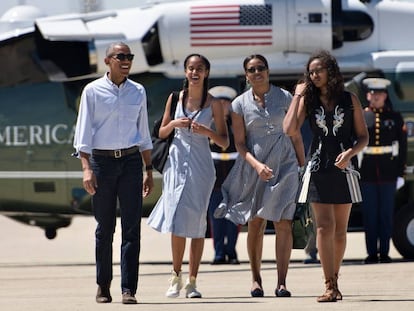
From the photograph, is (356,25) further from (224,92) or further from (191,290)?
(191,290)

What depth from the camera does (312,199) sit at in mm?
8945

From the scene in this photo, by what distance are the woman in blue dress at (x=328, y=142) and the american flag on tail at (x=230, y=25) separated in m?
4.78

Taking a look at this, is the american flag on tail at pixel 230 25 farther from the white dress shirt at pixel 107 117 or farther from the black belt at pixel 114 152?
the black belt at pixel 114 152

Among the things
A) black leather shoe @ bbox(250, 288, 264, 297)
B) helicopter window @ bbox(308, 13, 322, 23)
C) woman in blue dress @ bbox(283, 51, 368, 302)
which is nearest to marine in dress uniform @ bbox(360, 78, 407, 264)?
helicopter window @ bbox(308, 13, 322, 23)

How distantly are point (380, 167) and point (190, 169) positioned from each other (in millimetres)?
4110

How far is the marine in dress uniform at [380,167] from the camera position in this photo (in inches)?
523

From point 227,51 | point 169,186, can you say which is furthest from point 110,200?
point 227,51

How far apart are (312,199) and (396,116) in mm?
4607

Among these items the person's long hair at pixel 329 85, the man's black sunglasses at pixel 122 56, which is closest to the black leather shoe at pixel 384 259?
the person's long hair at pixel 329 85

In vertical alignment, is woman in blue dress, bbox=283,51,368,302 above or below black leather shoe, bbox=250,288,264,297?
above

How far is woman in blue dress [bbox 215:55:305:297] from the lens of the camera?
9562 millimetres

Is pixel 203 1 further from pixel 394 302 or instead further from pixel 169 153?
pixel 394 302

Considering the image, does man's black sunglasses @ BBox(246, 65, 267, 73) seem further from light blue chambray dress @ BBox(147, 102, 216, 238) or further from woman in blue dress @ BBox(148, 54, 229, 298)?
light blue chambray dress @ BBox(147, 102, 216, 238)

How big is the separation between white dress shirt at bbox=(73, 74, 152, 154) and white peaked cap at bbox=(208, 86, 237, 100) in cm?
485
